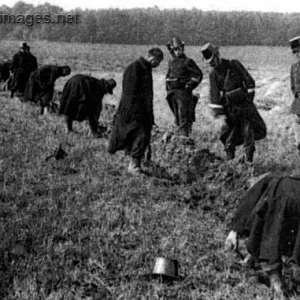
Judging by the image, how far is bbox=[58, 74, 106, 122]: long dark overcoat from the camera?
10328 millimetres

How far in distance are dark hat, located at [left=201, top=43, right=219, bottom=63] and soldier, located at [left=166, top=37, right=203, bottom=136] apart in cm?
210

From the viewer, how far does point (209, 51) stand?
797 cm

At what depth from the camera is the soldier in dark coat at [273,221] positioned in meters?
4.42

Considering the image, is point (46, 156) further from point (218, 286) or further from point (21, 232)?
point (218, 286)

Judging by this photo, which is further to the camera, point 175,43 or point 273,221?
point 175,43

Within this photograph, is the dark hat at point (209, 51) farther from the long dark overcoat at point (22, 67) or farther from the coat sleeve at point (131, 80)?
the long dark overcoat at point (22, 67)

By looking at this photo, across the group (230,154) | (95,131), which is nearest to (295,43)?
(230,154)

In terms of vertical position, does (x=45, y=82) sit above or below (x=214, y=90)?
below

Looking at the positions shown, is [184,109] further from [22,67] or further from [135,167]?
[22,67]

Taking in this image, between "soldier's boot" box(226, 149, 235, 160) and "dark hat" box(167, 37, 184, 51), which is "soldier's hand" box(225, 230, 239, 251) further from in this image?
"dark hat" box(167, 37, 184, 51)

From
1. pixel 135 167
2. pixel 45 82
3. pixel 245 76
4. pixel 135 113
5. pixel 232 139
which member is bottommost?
pixel 135 167

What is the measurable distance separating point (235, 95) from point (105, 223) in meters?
3.12

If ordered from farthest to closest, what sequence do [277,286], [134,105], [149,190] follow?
1. [134,105]
2. [149,190]
3. [277,286]

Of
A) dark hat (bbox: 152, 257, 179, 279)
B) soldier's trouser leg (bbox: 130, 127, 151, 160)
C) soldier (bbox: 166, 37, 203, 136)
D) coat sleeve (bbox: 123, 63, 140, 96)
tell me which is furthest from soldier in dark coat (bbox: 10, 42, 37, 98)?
dark hat (bbox: 152, 257, 179, 279)
